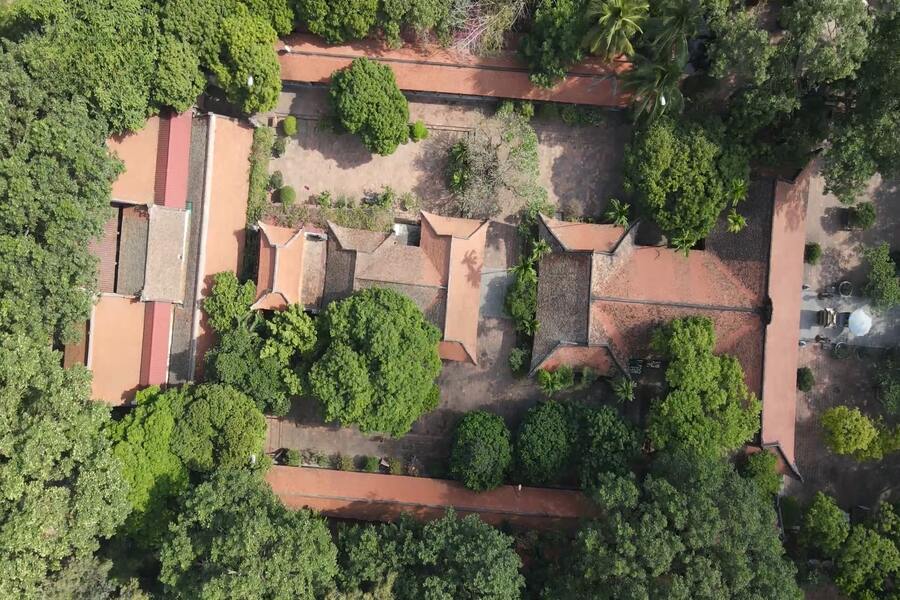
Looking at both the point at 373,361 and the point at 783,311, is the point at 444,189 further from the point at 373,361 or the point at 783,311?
the point at 783,311

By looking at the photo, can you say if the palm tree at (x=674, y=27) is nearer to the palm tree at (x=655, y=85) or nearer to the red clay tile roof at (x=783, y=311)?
the palm tree at (x=655, y=85)

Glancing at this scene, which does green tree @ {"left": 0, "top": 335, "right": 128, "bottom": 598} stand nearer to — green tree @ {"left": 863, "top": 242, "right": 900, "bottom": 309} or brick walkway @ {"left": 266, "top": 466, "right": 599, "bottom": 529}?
brick walkway @ {"left": 266, "top": 466, "right": 599, "bottom": 529}

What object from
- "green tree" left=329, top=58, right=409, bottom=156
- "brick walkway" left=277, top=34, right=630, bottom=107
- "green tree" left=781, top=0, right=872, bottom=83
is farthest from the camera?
"brick walkway" left=277, top=34, right=630, bottom=107

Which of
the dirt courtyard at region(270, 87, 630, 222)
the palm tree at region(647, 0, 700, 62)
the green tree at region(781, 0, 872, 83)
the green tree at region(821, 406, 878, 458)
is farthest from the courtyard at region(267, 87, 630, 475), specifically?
the green tree at region(821, 406, 878, 458)

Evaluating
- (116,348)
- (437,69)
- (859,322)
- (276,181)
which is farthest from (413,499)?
(859,322)

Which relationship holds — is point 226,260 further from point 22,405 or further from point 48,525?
point 48,525

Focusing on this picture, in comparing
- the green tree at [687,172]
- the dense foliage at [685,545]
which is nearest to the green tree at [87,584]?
the dense foliage at [685,545]
